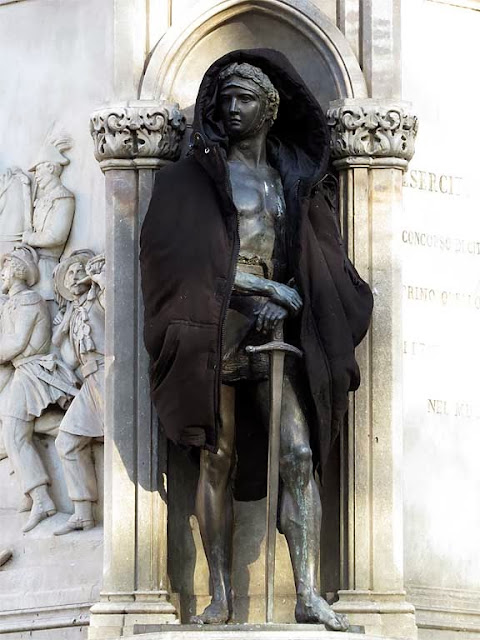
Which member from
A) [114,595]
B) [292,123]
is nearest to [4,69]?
[292,123]

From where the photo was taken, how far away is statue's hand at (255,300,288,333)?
18.0 m

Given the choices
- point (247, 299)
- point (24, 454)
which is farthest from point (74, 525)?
point (247, 299)

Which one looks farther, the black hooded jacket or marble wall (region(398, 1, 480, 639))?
marble wall (region(398, 1, 480, 639))

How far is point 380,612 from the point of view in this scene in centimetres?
1823

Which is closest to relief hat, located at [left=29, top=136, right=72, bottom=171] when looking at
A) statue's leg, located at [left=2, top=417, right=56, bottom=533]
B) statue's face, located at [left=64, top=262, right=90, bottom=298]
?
statue's face, located at [left=64, top=262, right=90, bottom=298]

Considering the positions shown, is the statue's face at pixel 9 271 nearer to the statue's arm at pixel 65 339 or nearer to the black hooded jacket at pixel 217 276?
the statue's arm at pixel 65 339

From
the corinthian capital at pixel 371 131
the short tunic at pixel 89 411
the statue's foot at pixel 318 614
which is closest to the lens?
the statue's foot at pixel 318 614

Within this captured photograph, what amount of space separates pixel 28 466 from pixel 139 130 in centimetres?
243

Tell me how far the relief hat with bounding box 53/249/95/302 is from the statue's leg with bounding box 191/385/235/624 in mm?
1789

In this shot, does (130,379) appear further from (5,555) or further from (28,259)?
(5,555)

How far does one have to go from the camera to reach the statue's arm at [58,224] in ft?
64.5

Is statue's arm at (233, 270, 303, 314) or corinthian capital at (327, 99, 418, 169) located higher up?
corinthian capital at (327, 99, 418, 169)

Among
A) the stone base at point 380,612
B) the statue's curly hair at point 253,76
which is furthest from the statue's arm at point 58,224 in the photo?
the stone base at point 380,612

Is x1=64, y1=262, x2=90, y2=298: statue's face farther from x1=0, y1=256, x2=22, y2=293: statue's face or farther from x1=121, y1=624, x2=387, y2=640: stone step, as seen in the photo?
x1=121, y1=624, x2=387, y2=640: stone step
